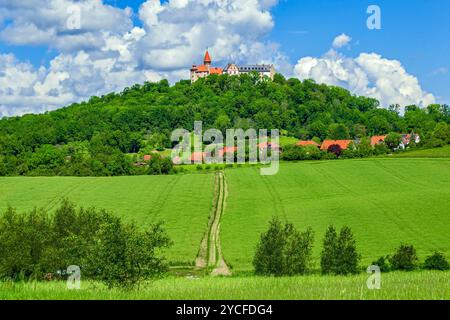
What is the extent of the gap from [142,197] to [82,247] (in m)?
61.9

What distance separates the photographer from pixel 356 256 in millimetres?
46812

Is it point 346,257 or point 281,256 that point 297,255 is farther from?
point 346,257

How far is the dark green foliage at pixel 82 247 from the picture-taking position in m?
23.7

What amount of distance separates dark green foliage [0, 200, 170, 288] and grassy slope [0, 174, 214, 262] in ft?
36.4

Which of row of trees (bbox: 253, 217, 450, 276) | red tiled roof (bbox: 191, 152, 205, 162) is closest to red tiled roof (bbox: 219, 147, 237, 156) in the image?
red tiled roof (bbox: 191, 152, 205, 162)

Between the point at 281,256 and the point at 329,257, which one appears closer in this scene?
the point at 281,256

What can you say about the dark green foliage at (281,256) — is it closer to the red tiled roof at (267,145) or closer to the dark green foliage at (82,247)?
the dark green foliage at (82,247)

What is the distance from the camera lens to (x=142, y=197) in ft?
306

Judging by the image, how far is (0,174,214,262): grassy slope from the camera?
71.5 m

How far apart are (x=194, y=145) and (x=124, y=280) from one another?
148 metres

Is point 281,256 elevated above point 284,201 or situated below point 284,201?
below

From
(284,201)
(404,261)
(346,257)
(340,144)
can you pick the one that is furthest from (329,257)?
(340,144)

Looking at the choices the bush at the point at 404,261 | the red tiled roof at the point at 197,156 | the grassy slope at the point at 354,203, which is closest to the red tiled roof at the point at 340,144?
the grassy slope at the point at 354,203

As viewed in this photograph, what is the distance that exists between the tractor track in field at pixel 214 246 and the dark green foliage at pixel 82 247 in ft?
23.7
